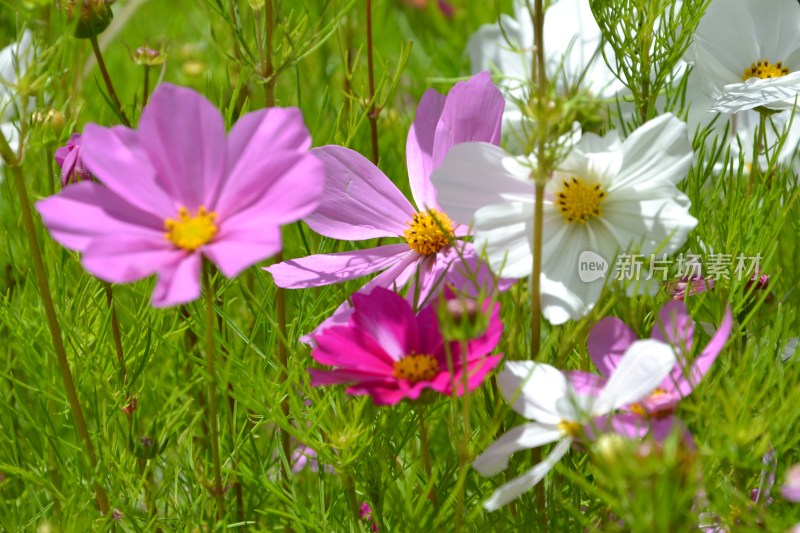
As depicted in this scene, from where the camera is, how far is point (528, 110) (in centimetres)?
53

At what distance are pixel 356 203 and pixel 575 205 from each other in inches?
6.6

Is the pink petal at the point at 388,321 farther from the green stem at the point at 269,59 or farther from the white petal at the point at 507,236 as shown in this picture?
the green stem at the point at 269,59

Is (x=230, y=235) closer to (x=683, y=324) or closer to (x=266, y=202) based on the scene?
(x=266, y=202)

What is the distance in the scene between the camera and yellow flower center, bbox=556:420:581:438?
0.51 m

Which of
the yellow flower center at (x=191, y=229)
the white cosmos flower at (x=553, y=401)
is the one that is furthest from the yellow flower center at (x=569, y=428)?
the yellow flower center at (x=191, y=229)

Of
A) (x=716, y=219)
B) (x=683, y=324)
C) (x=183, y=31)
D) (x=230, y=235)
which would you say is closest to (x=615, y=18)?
(x=716, y=219)

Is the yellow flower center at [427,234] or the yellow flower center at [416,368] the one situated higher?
the yellow flower center at [427,234]

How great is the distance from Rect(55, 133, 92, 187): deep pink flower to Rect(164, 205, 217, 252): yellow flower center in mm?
198

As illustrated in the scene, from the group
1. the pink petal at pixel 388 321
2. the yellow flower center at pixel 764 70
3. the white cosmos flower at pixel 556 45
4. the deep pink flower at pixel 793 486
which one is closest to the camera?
the deep pink flower at pixel 793 486

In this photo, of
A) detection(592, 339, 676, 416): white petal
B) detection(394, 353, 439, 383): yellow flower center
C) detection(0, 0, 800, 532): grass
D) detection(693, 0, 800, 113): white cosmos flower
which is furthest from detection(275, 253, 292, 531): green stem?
detection(693, 0, 800, 113): white cosmos flower

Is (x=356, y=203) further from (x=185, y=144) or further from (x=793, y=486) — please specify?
(x=793, y=486)

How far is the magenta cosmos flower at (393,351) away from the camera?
20.1 inches

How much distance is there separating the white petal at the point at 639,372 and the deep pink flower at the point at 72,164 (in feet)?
1.28

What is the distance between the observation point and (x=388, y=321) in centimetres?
55
